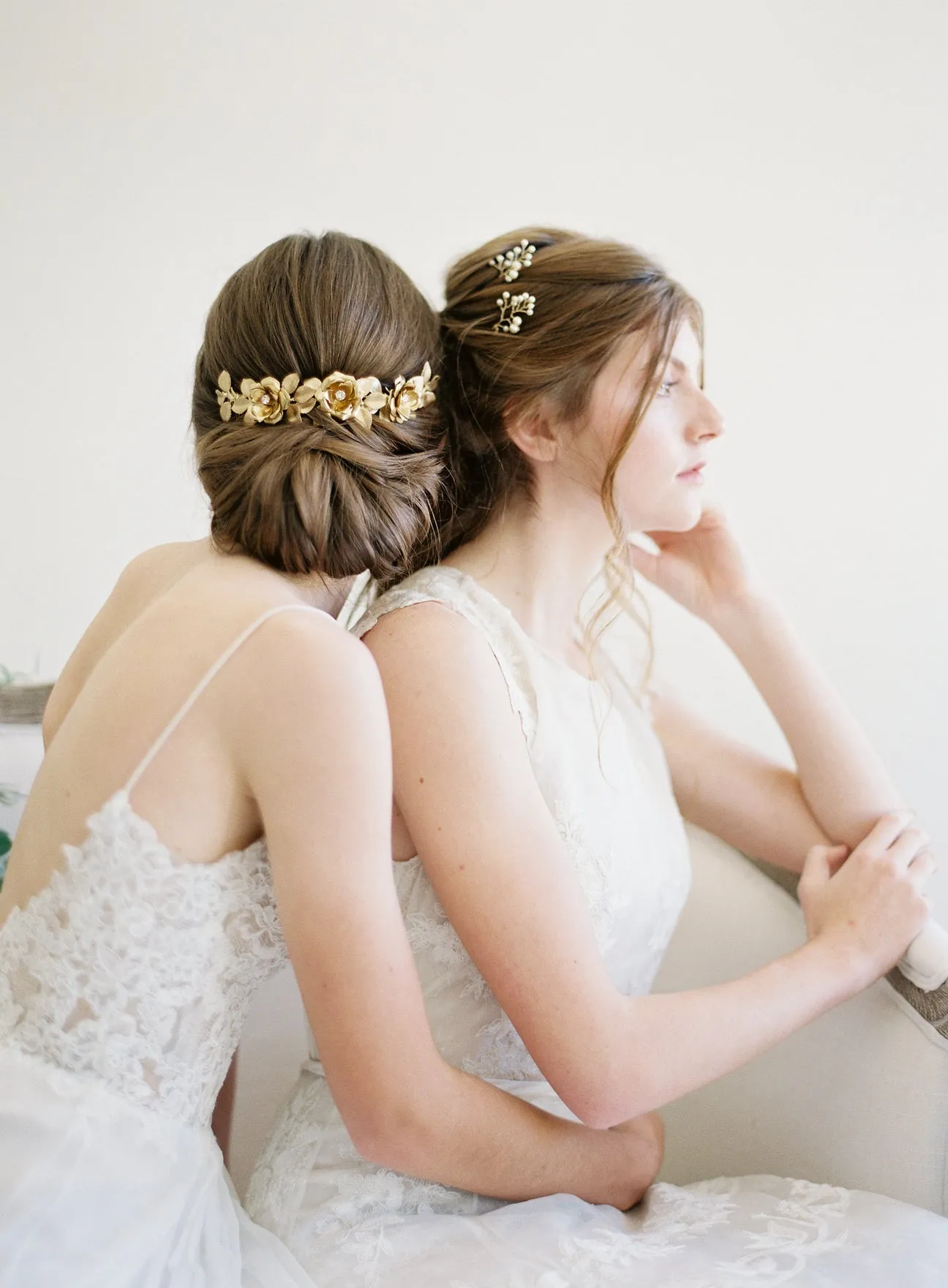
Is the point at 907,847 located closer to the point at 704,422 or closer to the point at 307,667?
the point at 704,422

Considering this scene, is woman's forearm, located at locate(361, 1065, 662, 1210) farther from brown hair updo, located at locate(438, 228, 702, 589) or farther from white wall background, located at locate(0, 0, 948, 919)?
white wall background, located at locate(0, 0, 948, 919)

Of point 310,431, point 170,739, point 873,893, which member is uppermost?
point 310,431

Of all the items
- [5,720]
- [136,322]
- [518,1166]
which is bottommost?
[5,720]

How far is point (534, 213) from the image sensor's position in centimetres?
223

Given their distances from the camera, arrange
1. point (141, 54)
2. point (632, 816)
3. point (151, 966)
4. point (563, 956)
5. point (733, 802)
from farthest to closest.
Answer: point (141, 54) → point (733, 802) → point (632, 816) → point (563, 956) → point (151, 966)

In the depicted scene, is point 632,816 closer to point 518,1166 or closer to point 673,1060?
point 673,1060

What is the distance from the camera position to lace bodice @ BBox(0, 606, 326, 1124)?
97 cm

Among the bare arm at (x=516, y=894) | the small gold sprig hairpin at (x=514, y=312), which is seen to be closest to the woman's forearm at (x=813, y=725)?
the bare arm at (x=516, y=894)

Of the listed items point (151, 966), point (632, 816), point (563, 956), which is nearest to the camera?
point (151, 966)

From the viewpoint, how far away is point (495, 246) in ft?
4.63

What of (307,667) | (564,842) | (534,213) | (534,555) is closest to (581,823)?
(564,842)

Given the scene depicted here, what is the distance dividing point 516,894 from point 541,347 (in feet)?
2.09

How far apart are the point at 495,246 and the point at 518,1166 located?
106 centimetres

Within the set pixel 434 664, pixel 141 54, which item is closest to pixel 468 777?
pixel 434 664
